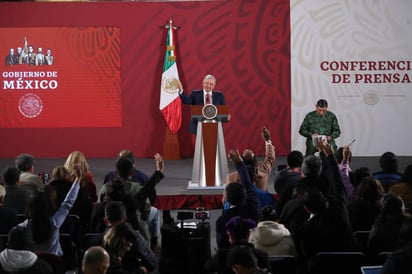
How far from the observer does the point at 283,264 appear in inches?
200

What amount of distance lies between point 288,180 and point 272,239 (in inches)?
65.2

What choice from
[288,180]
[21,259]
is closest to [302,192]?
[288,180]

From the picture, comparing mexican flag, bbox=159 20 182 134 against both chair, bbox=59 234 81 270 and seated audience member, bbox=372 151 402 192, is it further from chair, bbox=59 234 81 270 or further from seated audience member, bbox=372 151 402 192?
chair, bbox=59 234 81 270

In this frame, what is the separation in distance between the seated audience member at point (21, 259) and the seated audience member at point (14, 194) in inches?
75.8

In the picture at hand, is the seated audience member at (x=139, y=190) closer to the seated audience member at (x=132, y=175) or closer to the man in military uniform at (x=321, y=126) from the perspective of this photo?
the seated audience member at (x=132, y=175)

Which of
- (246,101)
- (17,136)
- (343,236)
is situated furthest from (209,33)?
(343,236)

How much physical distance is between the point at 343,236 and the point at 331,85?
25.3 ft

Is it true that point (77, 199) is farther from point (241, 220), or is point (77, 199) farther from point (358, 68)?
point (358, 68)

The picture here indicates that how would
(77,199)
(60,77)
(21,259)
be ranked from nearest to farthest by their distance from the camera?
(21,259)
(77,199)
(60,77)

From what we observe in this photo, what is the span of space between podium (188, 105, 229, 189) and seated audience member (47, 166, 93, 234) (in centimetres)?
286

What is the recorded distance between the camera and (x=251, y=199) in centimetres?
589

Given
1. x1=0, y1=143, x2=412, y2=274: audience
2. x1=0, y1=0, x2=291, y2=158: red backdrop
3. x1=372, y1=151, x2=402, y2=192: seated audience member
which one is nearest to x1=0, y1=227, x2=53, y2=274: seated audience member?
x1=0, y1=143, x2=412, y2=274: audience

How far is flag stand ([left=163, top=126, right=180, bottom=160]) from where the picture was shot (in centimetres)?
1270

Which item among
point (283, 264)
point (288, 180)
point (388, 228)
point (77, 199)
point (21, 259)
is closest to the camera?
point (21, 259)
